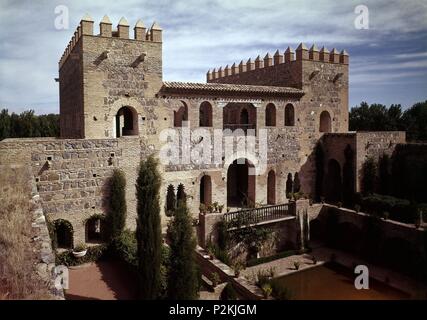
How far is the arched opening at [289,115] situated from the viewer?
21.6 metres

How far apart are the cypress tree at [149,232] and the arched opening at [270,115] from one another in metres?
11.4

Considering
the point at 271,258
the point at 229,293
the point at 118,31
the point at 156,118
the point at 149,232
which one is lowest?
the point at 271,258

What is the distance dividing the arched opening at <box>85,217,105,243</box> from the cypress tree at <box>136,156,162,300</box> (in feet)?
11.7

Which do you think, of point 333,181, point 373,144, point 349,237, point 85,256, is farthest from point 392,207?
point 85,256

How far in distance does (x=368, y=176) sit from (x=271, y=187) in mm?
5943

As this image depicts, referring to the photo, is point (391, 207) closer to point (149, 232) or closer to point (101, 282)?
point (149, 232)

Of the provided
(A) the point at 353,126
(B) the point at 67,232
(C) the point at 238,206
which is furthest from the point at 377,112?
(B) the point at 67,232

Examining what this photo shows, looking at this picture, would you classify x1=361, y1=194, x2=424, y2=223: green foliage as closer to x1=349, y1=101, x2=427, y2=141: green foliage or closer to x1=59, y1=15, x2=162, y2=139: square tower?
x1=59, y1=15, x2=162, y2=139: square tower

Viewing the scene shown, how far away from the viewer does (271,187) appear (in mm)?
21188

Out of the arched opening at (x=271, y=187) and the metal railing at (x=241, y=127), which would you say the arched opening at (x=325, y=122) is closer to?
the arched opening at (x=271, y=187)

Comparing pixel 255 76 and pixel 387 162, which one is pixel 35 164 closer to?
pixel 255 76

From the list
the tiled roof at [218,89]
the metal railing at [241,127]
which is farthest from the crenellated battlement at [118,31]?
the metal railing at [241,127]
